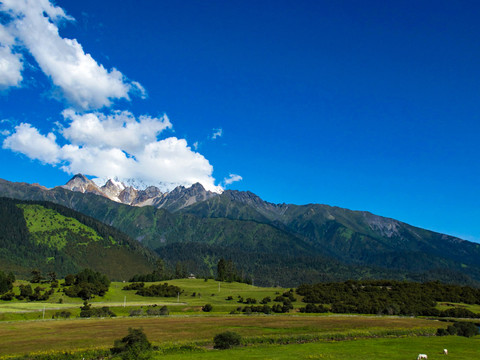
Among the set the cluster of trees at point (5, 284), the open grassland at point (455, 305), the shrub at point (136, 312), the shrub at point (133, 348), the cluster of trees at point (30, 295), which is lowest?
the shrub at point (136, 312)

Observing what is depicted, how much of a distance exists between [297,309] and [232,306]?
1147 inches

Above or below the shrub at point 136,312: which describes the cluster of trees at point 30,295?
above

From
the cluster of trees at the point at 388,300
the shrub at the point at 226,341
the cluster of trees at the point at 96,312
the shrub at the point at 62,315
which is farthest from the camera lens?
the cluster of trees at the point at 388,300

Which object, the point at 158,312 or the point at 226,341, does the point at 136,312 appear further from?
the point at 226,341

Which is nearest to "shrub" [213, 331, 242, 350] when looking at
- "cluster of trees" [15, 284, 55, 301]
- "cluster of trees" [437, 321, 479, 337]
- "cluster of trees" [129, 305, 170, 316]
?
"cluster of trees" [437, 321, 479, 337]

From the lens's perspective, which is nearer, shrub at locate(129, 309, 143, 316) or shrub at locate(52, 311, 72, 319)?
shrub at locate(52, 311, 72, 319)

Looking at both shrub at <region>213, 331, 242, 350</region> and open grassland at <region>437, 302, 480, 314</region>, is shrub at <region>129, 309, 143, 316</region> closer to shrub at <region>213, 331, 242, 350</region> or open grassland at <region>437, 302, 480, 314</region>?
shrub at <region>213, 331, 242, 350</region>

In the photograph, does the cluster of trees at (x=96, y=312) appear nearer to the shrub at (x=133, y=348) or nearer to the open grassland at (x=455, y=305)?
the shrub at (x=133, y=348)

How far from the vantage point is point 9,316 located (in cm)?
12100

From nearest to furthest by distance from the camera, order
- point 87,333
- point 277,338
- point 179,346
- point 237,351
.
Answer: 1. point 237,351
2. point 179,346
3. point 277,338
4. point 87,333

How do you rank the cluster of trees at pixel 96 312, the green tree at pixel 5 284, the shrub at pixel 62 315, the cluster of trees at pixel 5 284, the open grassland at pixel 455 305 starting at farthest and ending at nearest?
the green tree at pixel 5 284
the cluster of trees at pixel 5 284
the open grassland at pixel 455 305
the cluster of trees at pixel 96 312
the shrub at pixel 62 315

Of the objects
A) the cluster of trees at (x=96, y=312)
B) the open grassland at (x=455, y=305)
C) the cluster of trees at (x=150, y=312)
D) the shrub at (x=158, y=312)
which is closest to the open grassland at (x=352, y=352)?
the cluster of trees at (x=96, y=312)

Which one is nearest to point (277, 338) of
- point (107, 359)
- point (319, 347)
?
point (319, 347)

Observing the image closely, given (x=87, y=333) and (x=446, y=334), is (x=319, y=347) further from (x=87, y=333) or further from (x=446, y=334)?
(x=87, y=333)
